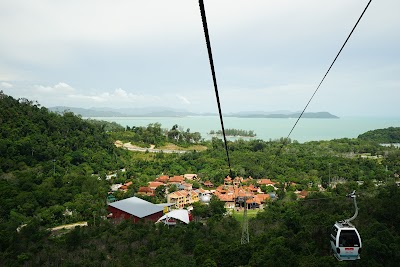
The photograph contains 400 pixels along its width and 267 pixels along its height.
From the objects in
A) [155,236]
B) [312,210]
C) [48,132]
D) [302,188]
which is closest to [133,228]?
[155,236]

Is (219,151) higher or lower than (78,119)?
lower

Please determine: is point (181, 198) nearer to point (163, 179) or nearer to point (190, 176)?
point (163, 179)

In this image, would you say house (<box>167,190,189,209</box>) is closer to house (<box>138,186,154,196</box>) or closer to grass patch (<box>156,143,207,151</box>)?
house (<box>138,186,154,196</box>)

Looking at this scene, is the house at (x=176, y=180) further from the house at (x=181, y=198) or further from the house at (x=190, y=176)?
the house at (x=181, y=198)

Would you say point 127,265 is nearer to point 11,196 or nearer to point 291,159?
point 11,196

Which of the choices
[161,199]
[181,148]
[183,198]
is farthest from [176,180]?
[181,148]

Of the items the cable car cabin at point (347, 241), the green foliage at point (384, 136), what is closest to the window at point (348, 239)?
the cable car cabin at point (347, 241)
